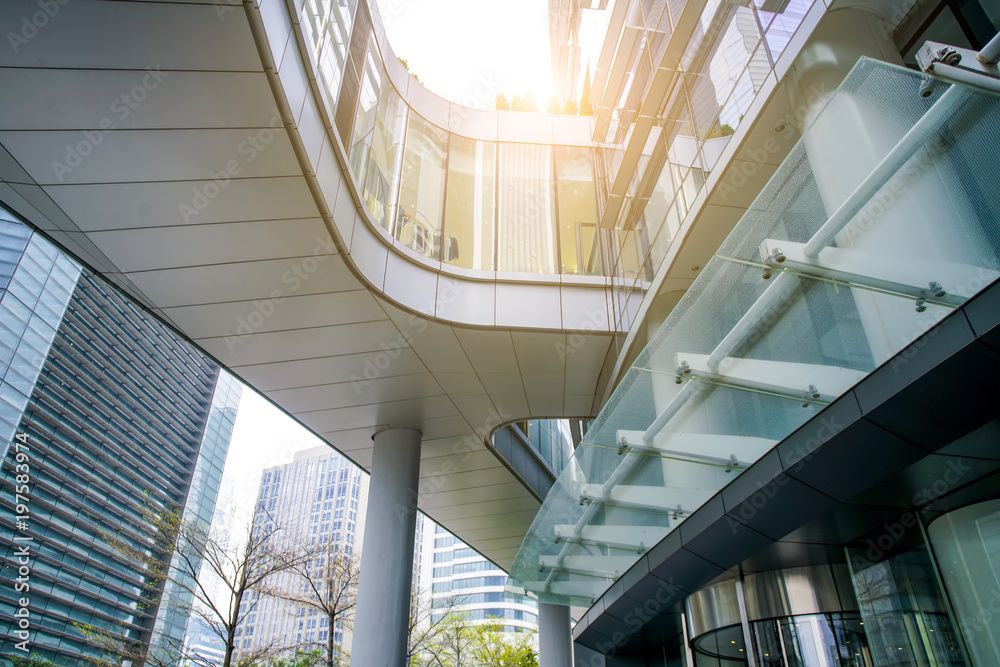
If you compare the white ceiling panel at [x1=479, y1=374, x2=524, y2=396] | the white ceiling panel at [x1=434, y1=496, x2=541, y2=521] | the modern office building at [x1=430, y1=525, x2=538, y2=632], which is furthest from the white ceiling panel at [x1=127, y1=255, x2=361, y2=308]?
the modern office building at [x1=430, y1=525, x2=538, y2=632]

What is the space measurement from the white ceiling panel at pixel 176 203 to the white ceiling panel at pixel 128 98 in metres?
0.71

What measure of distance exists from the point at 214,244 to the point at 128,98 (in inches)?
73.6

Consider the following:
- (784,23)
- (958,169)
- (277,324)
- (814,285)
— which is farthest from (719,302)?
(277,324)

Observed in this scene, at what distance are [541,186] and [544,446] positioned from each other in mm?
8294

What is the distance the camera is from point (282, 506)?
4094 centimetres

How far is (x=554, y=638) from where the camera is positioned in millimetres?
17594

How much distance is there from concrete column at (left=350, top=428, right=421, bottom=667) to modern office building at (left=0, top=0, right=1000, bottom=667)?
0.05 metres

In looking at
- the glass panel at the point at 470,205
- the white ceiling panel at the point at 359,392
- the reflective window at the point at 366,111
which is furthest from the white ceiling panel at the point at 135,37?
the white ceiling panel at the point at 359,392

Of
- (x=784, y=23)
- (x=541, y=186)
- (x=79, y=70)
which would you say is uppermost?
(x=541, y=186)

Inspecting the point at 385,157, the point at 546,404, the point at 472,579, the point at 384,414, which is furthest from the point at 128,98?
the point at 472,579

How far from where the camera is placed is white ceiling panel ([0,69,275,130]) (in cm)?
464

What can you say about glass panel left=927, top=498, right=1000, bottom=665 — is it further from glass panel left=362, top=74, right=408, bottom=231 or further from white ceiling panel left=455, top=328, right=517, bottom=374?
glass panel left=362, top=74, right=408, bottom=231

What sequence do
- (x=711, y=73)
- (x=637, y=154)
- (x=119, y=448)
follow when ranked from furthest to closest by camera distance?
(x=119, y=448)
(x=637, y=154)
(x=711, y=73)

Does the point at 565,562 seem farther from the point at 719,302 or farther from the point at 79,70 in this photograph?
the point at 79,70
